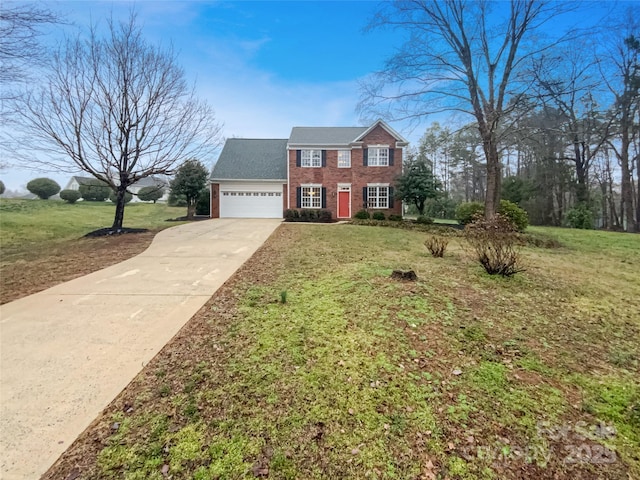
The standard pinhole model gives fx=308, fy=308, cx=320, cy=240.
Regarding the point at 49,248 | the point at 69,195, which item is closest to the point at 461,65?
the point at 49,248

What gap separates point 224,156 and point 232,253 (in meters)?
16.6

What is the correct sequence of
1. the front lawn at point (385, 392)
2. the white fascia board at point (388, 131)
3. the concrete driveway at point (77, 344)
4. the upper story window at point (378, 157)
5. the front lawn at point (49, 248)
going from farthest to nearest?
1. the upper story window at point (378, 157)
2. the white fascia board at point (388, 131)
3. the front lawn at point (49, 248)
4. the concrete driveway at point (77, 344)
5. the front lawn at point (385, 392)

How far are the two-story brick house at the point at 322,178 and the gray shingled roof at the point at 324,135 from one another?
68mm

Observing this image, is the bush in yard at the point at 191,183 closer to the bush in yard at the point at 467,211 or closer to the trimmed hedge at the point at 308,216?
the trimmed hedge at the point at 308,216

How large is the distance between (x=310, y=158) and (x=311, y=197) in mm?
2659

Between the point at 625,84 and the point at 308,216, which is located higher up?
the point at 625,84

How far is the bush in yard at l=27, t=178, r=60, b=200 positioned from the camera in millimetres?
26484

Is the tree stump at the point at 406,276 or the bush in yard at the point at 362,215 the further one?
the bush in yard at the point at 362,215

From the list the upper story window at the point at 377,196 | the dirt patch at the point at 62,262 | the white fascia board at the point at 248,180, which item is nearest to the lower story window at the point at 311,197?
the white fascia board at the point at 248,180

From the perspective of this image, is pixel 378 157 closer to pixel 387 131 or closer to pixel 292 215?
pixel 387 131

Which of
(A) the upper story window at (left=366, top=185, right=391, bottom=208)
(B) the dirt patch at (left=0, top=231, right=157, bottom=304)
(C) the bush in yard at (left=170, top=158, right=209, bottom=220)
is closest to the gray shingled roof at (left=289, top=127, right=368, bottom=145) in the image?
(A) the upper story window at (left=366, top=185, right=391, bottom=208)

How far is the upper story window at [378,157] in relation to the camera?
67.5 ft

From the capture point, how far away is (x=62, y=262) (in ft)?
25.5

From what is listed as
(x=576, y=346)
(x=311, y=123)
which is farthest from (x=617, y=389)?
(x=311, y=123)
